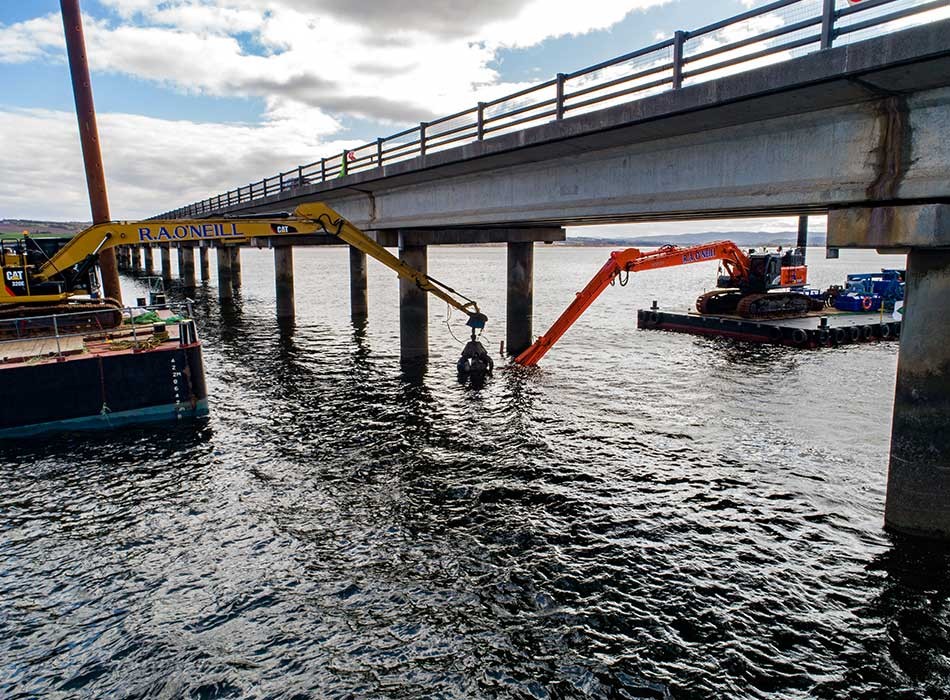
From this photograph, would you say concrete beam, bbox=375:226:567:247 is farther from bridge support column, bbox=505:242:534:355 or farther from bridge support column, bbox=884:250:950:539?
bridge support column, bbox=884:250:950:539

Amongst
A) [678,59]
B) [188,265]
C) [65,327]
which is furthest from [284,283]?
[188,265]

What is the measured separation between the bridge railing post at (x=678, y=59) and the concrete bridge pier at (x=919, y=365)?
3895 millimetres

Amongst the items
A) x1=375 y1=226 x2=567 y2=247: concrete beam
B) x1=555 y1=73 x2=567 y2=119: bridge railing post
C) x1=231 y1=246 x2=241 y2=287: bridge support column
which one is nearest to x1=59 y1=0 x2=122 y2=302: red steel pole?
x1=375 y1=226 x2=567 y2=247: concrete beam

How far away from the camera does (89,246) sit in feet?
59.5

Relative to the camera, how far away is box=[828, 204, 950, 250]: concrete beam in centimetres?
822

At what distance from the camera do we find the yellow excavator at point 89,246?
18172 millimetres

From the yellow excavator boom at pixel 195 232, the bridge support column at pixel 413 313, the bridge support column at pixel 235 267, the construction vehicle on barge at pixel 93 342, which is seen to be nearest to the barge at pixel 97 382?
the construction vehicle on barge at pixel 93 342

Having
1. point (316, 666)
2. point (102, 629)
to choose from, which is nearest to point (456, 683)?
point (316, 666)

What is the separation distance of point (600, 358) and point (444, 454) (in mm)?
14259

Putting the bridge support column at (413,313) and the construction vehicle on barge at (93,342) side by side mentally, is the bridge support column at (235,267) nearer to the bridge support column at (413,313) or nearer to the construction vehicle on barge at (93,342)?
the construction vehicle on barge at (93,342)

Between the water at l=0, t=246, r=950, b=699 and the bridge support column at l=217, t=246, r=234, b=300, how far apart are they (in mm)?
38127

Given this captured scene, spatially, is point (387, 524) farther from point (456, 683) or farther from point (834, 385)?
point (834, 385)

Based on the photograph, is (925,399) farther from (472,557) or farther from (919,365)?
(472,557)

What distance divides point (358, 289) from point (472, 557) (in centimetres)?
3328
